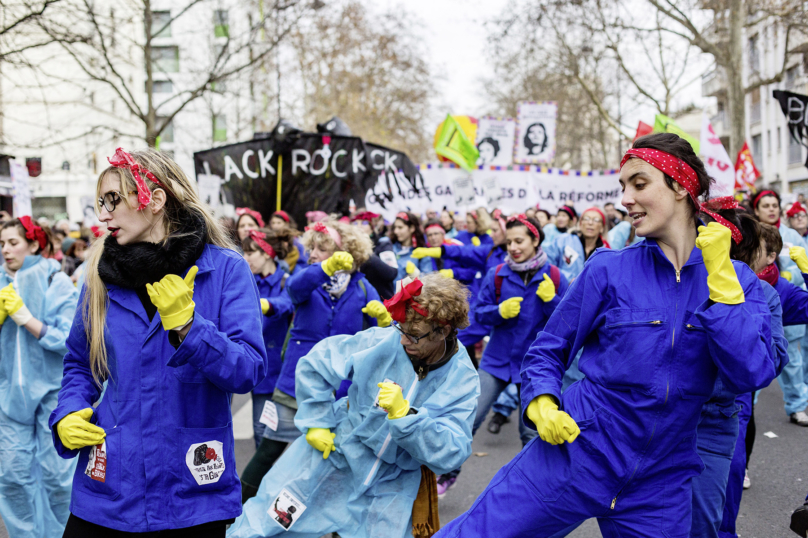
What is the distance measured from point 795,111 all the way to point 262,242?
Answer: 8161 millimetres

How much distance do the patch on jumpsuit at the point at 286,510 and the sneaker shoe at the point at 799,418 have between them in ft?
17.0

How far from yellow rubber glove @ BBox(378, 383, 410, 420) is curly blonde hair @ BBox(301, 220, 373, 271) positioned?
2240 millimetres

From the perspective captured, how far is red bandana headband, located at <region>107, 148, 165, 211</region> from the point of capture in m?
2.29

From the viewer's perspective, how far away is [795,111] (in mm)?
10039

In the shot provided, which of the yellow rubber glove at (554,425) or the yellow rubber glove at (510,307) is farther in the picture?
the yellow rubber glove at (510,307)

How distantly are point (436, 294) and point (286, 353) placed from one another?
73.7 inches

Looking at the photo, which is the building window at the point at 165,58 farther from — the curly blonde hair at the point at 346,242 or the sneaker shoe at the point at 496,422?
the sneaker shoe at the point at 496,422

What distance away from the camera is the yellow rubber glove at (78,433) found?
2.25 meters

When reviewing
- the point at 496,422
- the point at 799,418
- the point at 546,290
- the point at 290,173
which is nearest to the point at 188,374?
the point at 546,290

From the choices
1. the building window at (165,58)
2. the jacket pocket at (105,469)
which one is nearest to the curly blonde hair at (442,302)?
the jacket pocket at (105,469)

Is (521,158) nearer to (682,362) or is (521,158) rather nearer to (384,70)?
(682,362)

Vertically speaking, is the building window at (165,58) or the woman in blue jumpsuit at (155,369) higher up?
the building window at (165,58)

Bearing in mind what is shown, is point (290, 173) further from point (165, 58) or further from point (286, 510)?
point (165, 58)

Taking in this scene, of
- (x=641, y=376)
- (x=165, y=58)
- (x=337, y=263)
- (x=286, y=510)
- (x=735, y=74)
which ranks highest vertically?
(x=165, y=58)
